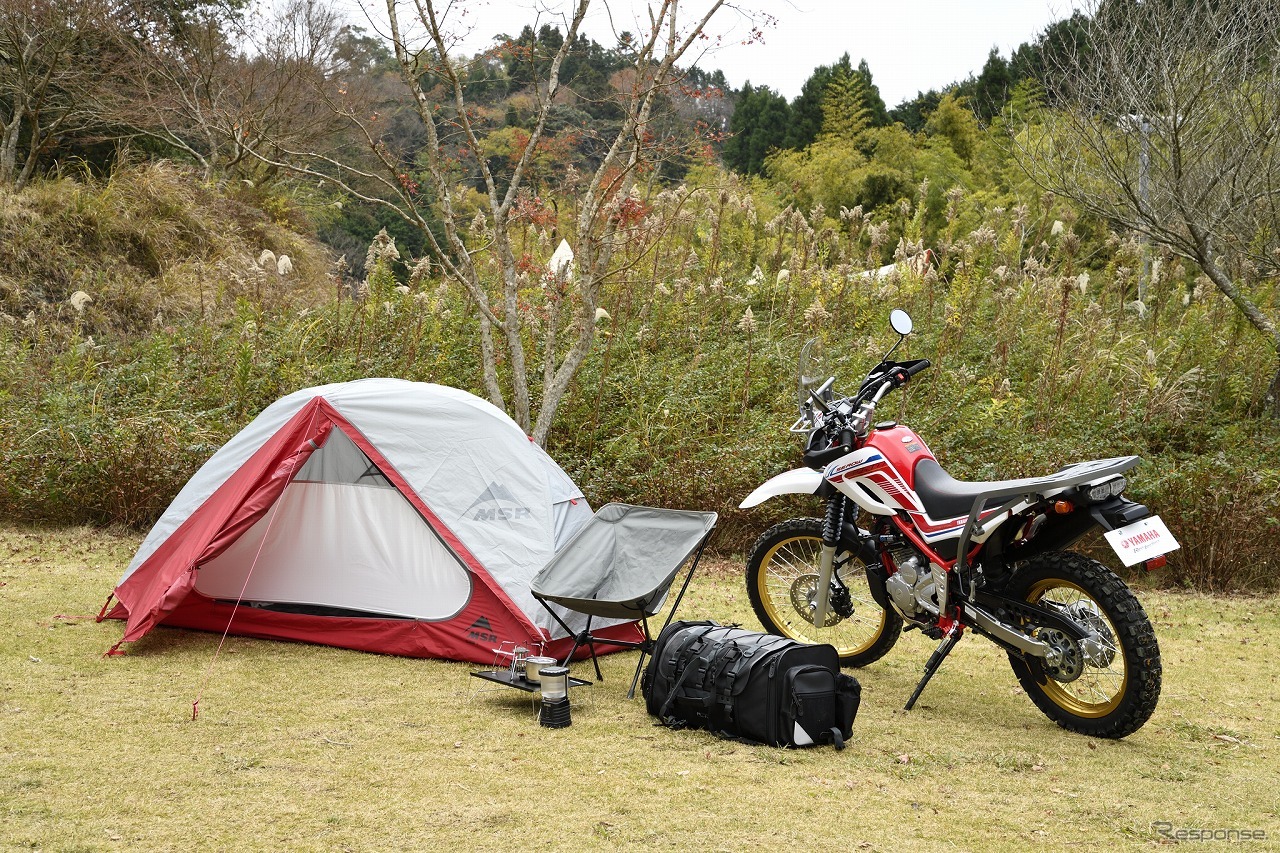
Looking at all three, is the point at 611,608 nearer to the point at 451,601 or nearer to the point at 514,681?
the point at 514,681

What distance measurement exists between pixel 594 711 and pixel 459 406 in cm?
171

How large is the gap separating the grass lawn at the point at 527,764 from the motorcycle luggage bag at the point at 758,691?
93 millimetres

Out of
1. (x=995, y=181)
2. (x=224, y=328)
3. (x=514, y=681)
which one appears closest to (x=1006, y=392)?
(x=514, y=681)

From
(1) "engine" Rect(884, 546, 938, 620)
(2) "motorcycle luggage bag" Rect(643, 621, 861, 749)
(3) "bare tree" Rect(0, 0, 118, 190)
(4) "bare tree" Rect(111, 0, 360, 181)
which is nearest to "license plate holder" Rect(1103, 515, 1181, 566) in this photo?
(1) "engine" Rect(884, 546, 938, 620)

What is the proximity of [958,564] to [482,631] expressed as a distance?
6.67 feet

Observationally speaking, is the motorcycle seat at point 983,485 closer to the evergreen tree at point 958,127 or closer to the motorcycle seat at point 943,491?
the motorcycle seat at point 943,491

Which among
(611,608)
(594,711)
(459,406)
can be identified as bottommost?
(594,711)

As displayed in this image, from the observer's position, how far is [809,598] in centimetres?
475

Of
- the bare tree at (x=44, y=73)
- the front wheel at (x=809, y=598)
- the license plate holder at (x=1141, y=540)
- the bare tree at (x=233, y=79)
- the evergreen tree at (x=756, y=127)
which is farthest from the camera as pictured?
the evergreen tree at (x=756, y=127)

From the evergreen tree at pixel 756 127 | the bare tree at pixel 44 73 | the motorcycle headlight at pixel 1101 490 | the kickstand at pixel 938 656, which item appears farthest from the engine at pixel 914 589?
the evergreen tree at pixel 756 127

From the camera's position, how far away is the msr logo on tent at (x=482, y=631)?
456 centimetres

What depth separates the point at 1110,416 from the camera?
28.2ft

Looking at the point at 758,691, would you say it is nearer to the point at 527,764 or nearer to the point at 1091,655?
the point at 527,764
